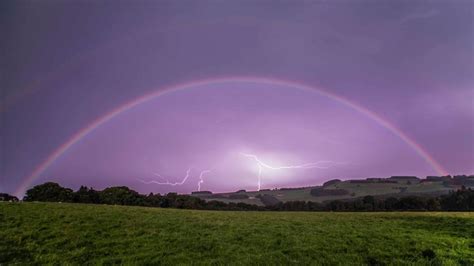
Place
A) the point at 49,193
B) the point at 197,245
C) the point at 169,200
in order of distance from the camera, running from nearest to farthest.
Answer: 1. the point at 197,245
2. the point at 49,193
3. the point at 169,200

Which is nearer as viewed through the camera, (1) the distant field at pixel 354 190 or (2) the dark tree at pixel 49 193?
(2) the dark tree at pixel 49 193

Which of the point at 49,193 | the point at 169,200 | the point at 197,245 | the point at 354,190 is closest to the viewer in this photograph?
the point at 197,245

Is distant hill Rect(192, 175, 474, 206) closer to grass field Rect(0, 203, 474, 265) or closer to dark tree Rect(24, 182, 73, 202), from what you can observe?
dark tree Rect(24, 182, 73, 202)

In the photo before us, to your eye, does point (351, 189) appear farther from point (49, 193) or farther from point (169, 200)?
point (49, 193)

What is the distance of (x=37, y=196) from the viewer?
88.1 metres

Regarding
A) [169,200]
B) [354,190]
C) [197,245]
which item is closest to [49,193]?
[169,200]

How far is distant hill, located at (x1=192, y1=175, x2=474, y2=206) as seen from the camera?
149 m

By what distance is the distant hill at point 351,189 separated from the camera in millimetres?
149125

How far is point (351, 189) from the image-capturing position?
17038 cm

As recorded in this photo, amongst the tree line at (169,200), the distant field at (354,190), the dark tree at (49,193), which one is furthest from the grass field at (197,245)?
the distant field at (354,190)

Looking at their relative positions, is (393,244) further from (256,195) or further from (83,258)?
(256,195)

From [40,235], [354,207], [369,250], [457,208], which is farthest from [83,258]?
[457,208]

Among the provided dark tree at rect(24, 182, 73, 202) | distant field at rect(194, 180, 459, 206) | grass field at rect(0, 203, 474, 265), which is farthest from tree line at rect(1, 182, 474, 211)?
grass field at rect(0, 203, 474, 265)

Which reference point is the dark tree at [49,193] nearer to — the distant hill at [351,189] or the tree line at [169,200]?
the tree line at [169,200]
